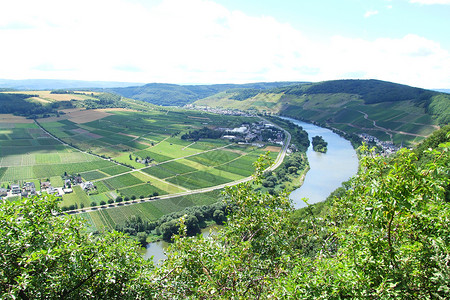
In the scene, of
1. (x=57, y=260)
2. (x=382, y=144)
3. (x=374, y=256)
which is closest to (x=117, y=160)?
(x=57, y=260)

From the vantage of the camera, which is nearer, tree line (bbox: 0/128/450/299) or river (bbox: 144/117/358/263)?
tree line (bbox: 0/128/450/299)

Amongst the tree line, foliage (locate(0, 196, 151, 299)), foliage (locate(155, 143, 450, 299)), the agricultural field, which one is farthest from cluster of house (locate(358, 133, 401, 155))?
foliage (locate(0, 196, 151, 299))

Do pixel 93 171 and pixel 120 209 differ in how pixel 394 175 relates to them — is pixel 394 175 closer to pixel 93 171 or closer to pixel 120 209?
pixel 120 209

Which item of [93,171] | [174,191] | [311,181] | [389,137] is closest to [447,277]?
[174,191]

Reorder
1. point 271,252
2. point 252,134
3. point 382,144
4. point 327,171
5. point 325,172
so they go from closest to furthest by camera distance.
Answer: point 271,252, point 325,172, point 327,171, point 382,144, point 252,134

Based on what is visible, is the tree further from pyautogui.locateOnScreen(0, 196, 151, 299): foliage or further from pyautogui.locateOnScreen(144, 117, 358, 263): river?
pyautogui.locateOnScreen(0, 196, 151, 299): foliage

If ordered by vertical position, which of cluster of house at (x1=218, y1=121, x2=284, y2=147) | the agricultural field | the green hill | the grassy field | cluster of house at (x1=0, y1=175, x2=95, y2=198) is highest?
the green hill

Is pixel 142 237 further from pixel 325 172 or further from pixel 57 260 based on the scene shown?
pixel 325 172
